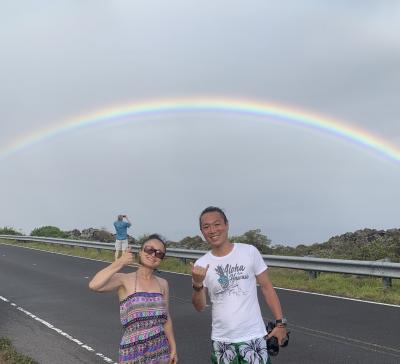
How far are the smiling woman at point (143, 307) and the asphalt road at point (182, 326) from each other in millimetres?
3061

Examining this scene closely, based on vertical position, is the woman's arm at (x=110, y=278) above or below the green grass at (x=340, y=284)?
above

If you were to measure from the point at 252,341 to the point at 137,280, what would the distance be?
0.90 m

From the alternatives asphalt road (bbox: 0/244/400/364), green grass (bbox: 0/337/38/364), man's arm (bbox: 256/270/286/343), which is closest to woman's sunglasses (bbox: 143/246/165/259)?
man's arm (bbox: 256/270/286/343)

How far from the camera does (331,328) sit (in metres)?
7.96

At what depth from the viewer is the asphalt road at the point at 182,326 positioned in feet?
21.7

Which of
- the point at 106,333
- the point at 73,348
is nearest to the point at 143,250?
the point at 73,348

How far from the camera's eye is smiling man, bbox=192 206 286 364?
336 cm

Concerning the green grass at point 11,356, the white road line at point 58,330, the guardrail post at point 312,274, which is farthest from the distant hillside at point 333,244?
the green grass at point 11,356

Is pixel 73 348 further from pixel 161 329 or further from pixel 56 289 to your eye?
pixel 56 289

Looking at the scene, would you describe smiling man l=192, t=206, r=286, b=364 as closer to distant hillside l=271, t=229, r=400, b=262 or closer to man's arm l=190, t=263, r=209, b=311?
man's arm l=190, t=263, r=209, b=311

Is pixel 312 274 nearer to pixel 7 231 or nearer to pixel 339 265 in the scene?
pixel 339 265

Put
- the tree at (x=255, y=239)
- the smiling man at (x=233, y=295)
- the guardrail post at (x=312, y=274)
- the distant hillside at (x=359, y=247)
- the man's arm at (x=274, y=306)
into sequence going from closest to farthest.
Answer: the smiling man at (x=233, y=295) → the man's arm at (x=274, y=306) → the guardrail post at (x=312, y=274) → the distant hillside at (x=359, y=247) → the tree at (x=255, y=239)

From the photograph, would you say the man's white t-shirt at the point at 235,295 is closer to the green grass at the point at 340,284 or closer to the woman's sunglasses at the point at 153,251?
the woman's sunglasses at the point at 153,251

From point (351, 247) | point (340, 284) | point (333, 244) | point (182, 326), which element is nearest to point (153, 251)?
point (182, 326)
